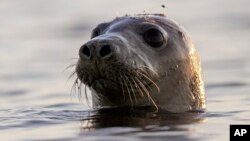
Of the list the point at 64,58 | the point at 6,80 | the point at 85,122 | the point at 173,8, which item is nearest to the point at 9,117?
the point at 85,122

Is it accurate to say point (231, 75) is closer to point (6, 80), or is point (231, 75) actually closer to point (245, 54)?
point (245, 54)

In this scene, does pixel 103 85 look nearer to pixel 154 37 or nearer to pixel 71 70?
pixel 154 37

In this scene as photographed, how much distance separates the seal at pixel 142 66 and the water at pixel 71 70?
8.0 inches

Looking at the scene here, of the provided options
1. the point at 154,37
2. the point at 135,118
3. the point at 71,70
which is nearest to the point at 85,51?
the point at 135,118

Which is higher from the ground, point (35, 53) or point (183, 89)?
point (35, 53)

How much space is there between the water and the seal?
0.20 metres

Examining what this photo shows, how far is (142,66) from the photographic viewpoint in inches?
367

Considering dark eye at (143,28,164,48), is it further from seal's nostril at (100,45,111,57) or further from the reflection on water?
seal's nostril at (100,45,111,57)

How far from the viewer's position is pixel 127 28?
32.4ft

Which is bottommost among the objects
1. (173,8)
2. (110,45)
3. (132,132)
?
(132,132)

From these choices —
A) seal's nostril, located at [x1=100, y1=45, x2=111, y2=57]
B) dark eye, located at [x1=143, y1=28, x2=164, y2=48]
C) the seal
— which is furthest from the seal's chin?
dark eye, located at [x1=143, y1=28, x2=164, y2=48]

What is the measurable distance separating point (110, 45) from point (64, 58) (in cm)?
667

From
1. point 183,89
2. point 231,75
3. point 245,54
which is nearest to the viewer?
point 183,89

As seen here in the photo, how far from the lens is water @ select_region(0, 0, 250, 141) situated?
8.59 meters
